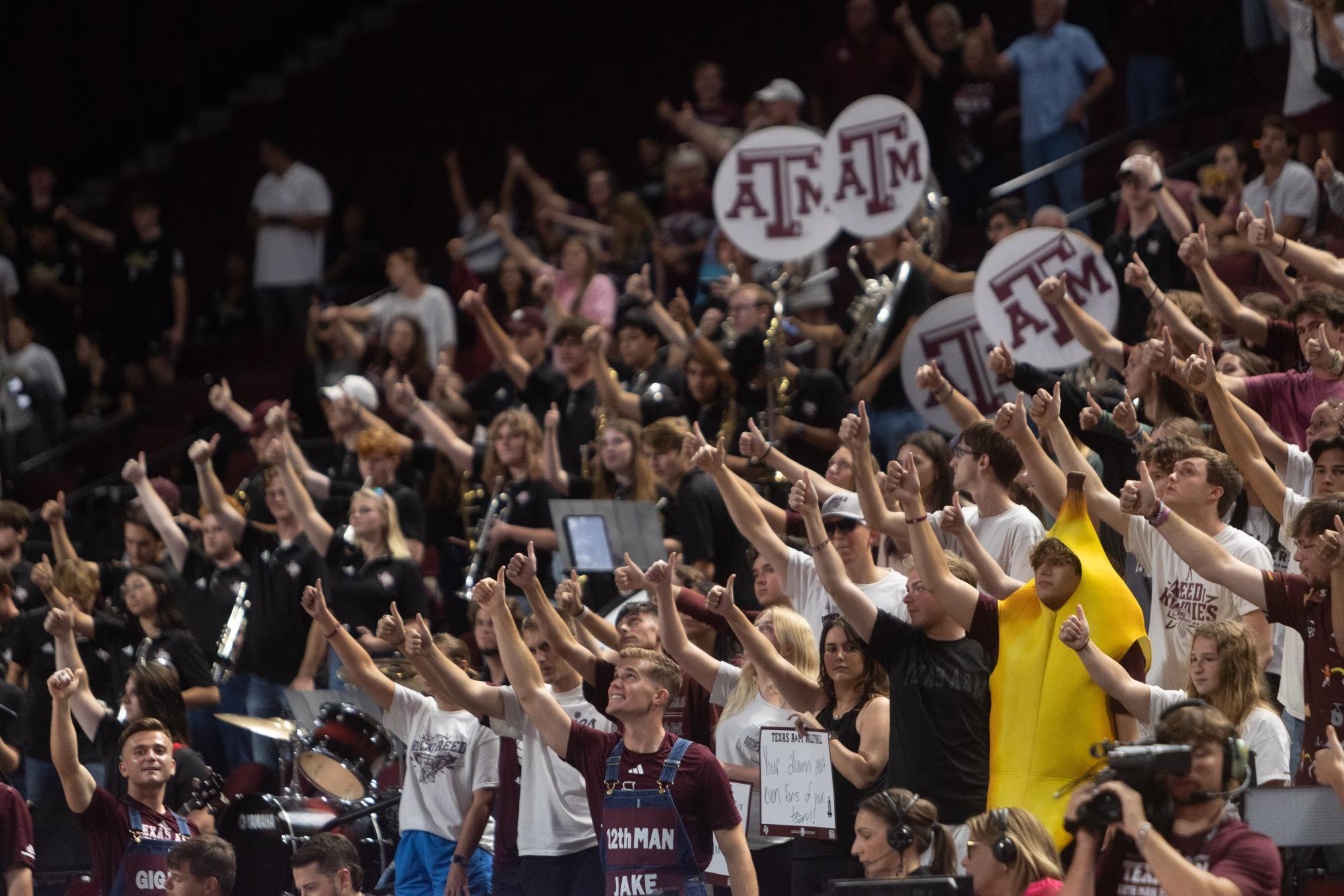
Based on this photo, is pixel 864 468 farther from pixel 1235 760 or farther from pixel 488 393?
pixel 488 393

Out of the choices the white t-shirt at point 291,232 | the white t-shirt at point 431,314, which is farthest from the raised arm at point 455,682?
the white t-shirt at point 291,232

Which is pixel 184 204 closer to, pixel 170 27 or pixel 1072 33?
pixel 170 27

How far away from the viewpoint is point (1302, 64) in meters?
10.7

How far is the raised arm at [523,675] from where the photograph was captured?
6750mm

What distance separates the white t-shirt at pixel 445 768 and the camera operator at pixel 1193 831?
3.48 meters

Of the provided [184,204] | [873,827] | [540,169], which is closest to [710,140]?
[540,169]

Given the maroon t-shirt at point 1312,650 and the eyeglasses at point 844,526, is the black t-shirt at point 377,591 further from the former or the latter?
the maroon t-shirt at point 1312,650

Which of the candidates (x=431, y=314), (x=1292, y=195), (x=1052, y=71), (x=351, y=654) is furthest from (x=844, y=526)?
(x=431, y=314)

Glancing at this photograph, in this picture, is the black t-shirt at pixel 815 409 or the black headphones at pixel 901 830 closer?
the black headphones at pixel 901 830

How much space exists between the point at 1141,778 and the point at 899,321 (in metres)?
5.86

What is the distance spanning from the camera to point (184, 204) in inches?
672

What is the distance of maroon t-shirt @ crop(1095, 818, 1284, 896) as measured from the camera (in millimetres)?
4488

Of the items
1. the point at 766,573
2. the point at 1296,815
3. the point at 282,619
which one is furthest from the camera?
the point at 282,619

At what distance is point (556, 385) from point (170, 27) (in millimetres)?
8444
